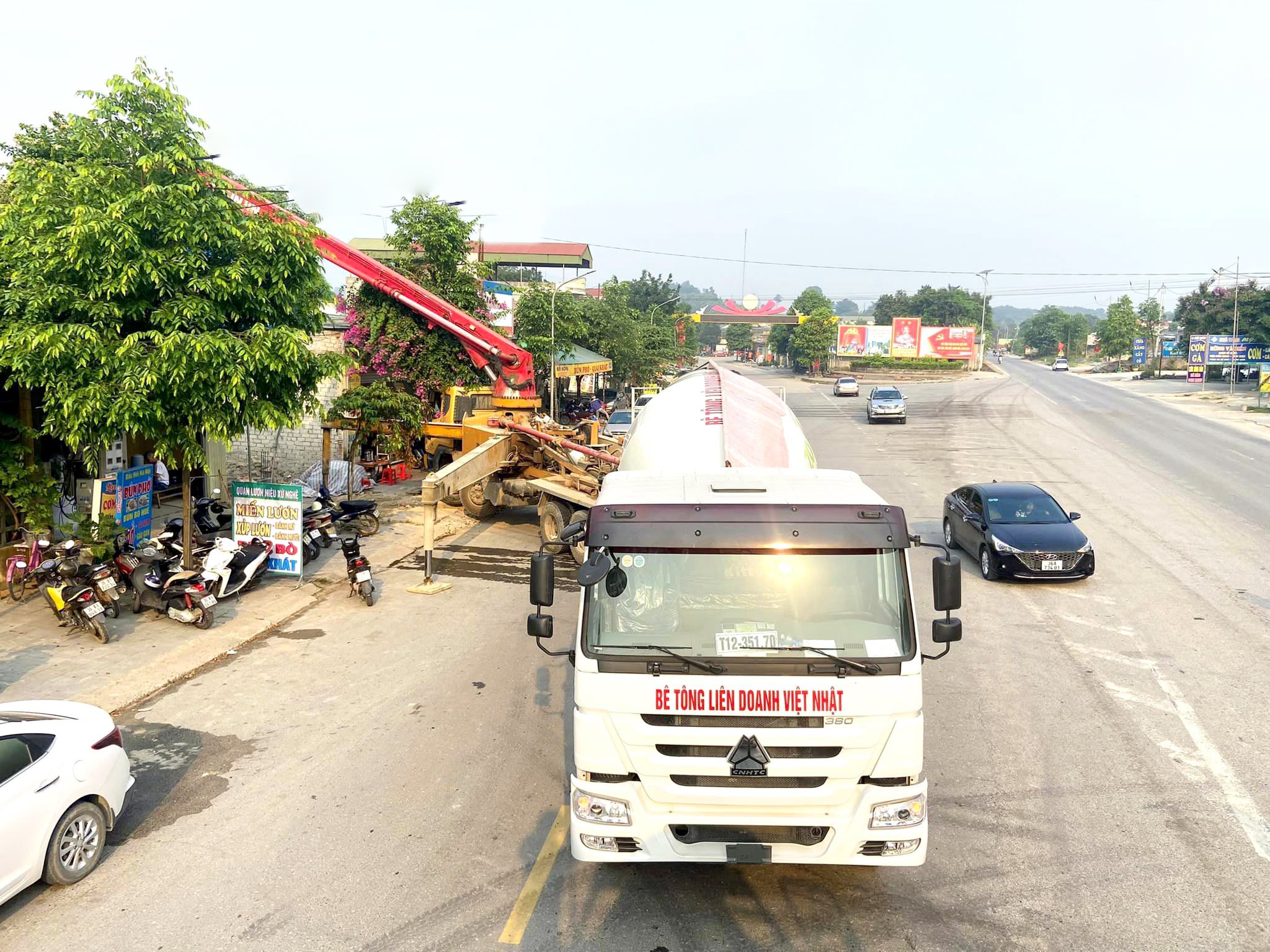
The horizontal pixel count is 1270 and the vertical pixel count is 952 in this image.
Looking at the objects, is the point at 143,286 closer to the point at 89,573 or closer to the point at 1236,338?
the point at 89,573

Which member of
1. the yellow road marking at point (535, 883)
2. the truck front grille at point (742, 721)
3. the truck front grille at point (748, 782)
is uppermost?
the truck front grille at point (742, 721)

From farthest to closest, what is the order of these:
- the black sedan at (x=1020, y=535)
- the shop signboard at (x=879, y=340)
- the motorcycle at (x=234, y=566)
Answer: the shop signboard at (x=879, y=340) → the black sedan at (x=1020, y=535) → the motorcycle at (x=234, y=566)

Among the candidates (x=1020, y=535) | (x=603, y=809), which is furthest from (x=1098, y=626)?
(x=603, y=809)

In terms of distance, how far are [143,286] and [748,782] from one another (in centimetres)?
1080

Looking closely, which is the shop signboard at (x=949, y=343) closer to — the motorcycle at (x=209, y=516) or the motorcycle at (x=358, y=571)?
the motorcycle at (x=209, y=516)

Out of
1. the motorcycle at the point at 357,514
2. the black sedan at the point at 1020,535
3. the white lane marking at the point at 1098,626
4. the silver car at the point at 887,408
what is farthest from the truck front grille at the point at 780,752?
the silver car at the point at 887,408

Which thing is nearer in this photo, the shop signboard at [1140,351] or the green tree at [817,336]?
the shop signboard at [1140,351]

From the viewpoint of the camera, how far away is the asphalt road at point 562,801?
19.1ft

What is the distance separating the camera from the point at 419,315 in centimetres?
2509

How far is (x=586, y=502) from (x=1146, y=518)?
41.5ft

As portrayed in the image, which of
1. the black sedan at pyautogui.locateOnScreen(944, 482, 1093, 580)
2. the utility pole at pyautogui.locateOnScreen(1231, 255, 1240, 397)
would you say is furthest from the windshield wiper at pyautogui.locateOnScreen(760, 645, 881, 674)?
the utility pole at pyautogui.locateOnScreen(1231, 255, 1240, 397)

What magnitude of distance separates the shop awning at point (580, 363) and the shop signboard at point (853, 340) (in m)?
52.9

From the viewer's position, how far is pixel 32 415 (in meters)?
13.6

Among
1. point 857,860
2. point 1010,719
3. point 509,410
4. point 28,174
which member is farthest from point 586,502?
point 857,860
